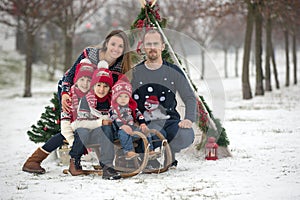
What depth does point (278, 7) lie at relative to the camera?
14.8 meters

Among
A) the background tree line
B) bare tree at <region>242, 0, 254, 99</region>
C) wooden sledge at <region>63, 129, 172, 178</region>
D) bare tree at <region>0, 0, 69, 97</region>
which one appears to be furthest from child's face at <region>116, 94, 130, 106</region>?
bare tree at <region>0, 0, 69, 97</region>

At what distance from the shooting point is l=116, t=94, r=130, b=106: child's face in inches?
189

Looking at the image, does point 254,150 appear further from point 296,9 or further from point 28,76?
point 28,76

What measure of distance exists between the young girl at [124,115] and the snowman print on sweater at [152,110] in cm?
25

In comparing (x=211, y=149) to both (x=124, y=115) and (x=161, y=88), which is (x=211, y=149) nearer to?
(x=161, y=88)

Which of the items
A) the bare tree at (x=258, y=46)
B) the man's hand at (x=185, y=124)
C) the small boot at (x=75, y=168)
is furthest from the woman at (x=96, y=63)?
the bare tree at (x=258, y=46)

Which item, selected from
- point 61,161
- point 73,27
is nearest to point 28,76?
point 73,27

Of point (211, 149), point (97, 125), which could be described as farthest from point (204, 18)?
point (97, 125)

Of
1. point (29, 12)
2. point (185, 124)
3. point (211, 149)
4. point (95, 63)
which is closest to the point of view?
point (185, 124)

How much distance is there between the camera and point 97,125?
4809mm

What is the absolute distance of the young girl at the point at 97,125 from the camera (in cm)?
470

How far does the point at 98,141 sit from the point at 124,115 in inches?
16.5

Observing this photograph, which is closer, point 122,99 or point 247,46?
point 122,99


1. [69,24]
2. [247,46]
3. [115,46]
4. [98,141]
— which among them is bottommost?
[98,141]
